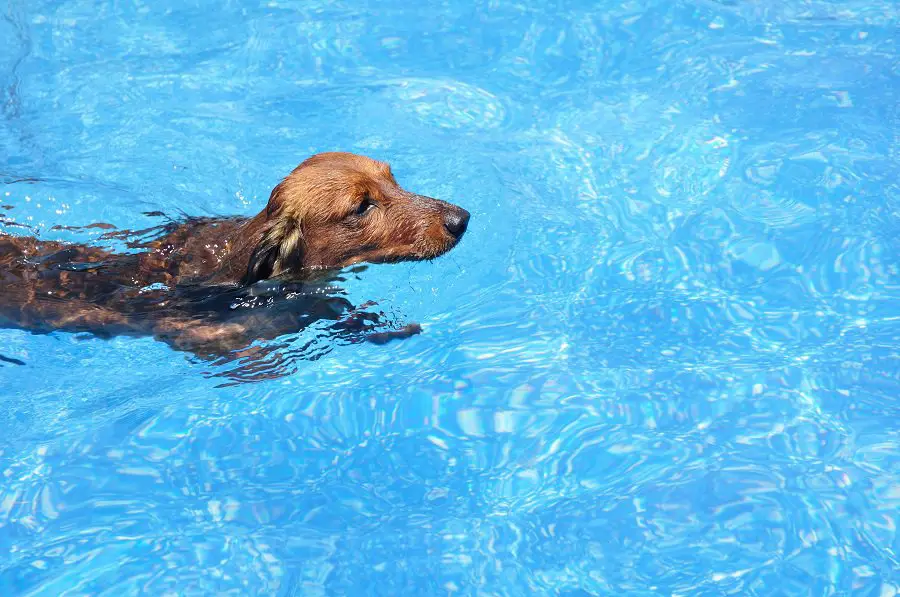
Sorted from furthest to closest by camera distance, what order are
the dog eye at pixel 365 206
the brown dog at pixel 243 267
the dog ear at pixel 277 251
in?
the dog eye at pixel 365 206
the brown dog at pixel 243 267
the dog ear at pixel 277 251

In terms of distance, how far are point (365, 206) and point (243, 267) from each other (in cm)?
84

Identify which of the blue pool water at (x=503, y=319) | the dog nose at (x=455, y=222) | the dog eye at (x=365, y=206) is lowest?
the blue pool water at (x=503, y=319)

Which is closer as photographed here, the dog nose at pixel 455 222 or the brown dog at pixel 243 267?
the brown dog at pixel 243 267

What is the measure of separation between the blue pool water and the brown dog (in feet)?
0.84

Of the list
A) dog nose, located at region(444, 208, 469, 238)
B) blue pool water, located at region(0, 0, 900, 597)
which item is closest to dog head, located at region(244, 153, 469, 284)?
dog nose, located at region(444, 208, 469, 238)

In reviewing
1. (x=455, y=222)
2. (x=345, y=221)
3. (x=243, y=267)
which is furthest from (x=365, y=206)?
(x=243, y=267)

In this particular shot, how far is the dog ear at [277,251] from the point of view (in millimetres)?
5137

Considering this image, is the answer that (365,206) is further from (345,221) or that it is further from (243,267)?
(243,267)

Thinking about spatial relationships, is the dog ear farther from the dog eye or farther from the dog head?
the dog eye

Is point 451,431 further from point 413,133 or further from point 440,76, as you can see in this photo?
point 440,76

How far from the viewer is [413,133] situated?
24.7ft

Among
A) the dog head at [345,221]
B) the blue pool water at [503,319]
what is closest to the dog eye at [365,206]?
the dog head at [345,221]

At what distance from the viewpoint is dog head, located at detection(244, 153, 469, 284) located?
530cm

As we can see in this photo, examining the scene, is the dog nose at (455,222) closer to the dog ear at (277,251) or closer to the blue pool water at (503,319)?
the blue pool water at (503,319)
